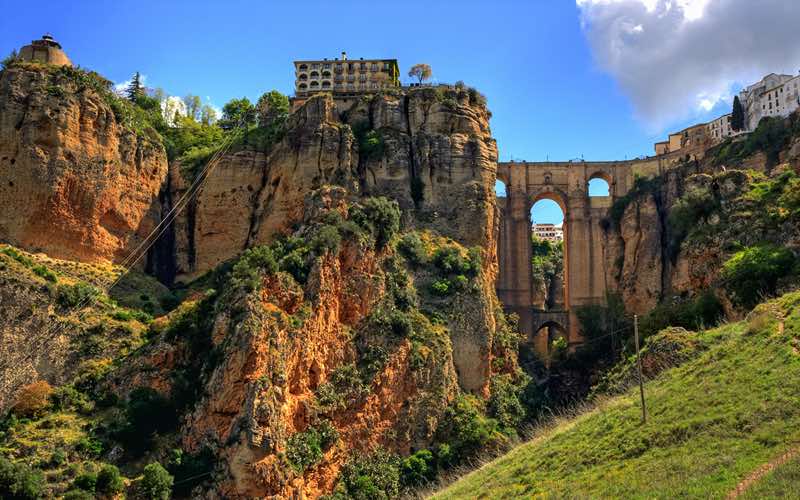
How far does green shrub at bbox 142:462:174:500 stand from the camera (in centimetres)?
4294

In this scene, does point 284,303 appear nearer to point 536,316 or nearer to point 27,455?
point 27,455

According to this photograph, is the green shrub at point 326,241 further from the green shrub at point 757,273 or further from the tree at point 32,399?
the green shrub at point 757,273

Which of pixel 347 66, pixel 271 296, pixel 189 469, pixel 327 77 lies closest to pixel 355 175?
pixel 271 296

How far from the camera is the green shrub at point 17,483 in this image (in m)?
40.7

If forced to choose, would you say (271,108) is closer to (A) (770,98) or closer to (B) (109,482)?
(B) (109,482)

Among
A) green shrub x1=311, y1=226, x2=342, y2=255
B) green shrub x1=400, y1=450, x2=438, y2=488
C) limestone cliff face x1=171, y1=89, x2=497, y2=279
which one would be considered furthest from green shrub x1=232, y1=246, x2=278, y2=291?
green shrub x1=400, y1=450, x2=438, y2=488

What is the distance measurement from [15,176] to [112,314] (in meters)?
10.4

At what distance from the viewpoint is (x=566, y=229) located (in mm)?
73875

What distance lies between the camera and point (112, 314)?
53219 mm

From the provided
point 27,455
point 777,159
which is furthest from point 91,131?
point 777,159

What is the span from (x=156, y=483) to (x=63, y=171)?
21910mm

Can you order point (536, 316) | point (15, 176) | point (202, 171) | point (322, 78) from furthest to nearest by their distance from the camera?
1. point (322, 78)
2. point (536, 316)
3. point (202, 171)
4. point (15, 176)

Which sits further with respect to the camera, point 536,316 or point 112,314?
point 536,316

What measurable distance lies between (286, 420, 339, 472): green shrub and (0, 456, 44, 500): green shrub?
11185 mm
